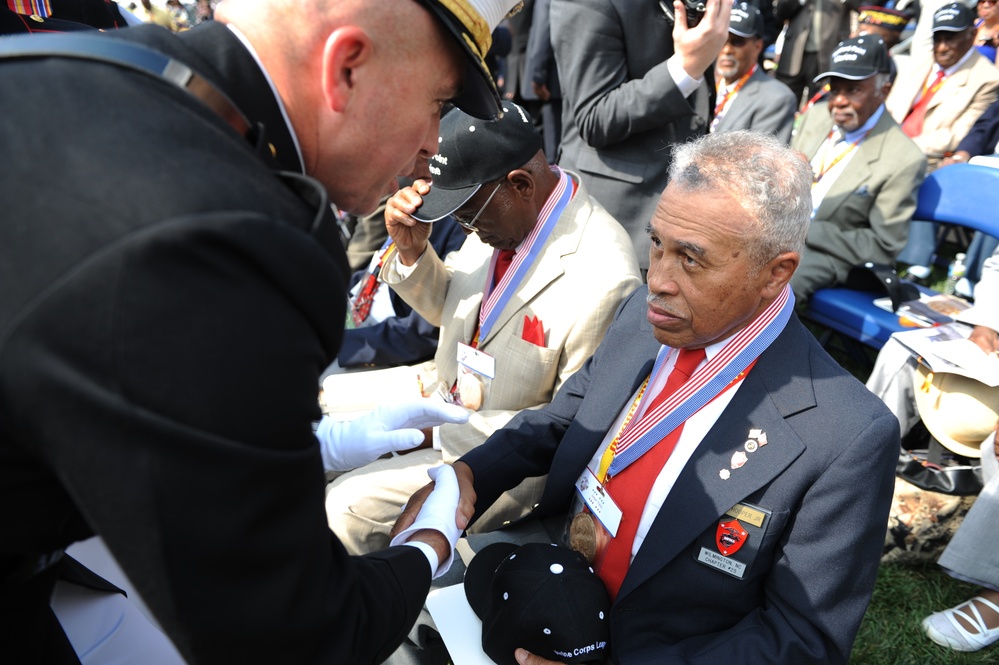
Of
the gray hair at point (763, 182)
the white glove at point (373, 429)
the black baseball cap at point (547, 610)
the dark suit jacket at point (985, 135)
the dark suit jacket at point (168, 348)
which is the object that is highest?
the dark suit jacket at point (168, 348)

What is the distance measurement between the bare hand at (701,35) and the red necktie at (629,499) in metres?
2.11

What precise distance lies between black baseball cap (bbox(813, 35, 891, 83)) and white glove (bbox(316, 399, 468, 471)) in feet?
13.6

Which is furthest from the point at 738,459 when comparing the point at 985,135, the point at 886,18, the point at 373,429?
the point at 886,18

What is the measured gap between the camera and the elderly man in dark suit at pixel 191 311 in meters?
0.74

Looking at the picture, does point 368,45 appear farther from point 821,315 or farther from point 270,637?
point 821,315

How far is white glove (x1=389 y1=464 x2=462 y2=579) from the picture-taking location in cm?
160

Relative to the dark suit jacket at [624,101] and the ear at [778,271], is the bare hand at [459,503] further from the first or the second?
the dark suit jacket at [624,101]

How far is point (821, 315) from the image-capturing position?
4613 millimetres

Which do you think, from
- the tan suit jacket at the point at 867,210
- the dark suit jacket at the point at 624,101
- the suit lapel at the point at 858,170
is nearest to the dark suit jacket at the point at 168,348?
the dark suit jacket at the point at 624,101

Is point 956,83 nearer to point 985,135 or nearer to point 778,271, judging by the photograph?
point 985,135

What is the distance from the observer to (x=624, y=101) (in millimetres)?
3648

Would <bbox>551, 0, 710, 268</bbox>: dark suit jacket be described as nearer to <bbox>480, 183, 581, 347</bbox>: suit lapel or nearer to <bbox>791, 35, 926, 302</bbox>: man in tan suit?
<bbox>480, 183, 581, 347</bbox>: suit lapel

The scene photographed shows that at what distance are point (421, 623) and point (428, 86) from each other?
1.71 metres

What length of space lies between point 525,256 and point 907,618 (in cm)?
220
